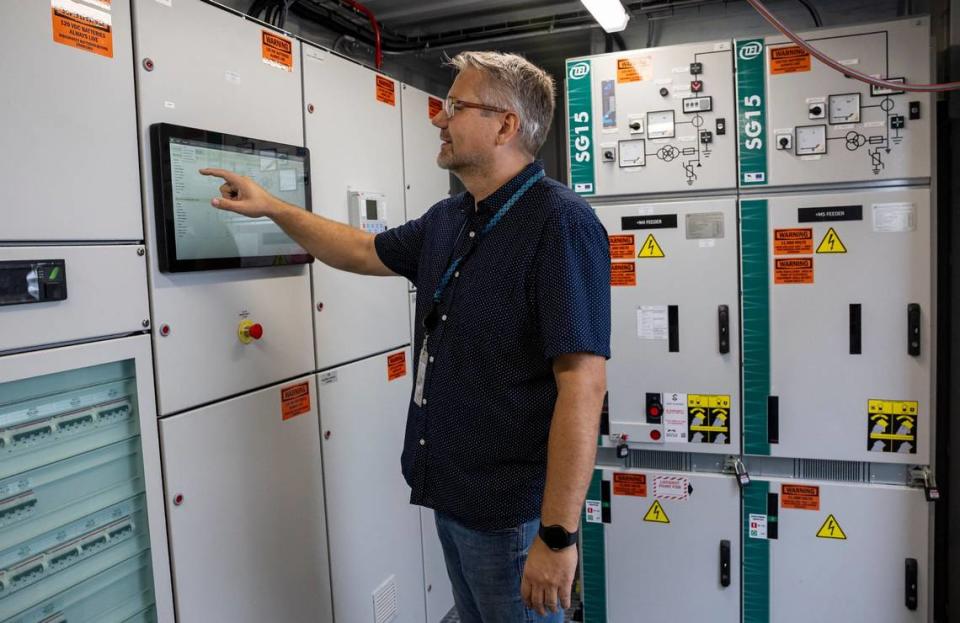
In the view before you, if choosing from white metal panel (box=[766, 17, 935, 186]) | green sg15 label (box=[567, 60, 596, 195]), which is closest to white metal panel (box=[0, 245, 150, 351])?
green sg15 label (box=[567, 60, 596, 195])

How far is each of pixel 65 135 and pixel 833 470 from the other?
2.73 meters

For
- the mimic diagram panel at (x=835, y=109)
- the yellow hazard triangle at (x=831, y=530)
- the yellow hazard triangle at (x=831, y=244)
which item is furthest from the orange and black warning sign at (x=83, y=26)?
the yellow hazard triangle at (x=831, y=530)

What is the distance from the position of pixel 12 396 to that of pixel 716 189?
7.69 feet

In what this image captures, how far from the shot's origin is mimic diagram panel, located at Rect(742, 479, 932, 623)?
2484mm

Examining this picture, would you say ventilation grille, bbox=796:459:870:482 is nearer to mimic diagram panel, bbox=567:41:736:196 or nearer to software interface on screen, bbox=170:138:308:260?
mimic diagram panel, bbox=567:41:736:196

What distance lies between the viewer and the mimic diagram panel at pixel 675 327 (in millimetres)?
2590

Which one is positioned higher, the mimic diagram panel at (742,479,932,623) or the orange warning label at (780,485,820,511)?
the orange warning label at (780,485,820,511)

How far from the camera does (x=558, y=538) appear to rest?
137 cm

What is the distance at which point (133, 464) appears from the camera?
1580mm

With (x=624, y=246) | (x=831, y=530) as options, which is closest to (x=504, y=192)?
(x=624, y=246)

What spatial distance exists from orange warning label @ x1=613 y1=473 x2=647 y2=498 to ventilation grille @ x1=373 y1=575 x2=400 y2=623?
100 cm

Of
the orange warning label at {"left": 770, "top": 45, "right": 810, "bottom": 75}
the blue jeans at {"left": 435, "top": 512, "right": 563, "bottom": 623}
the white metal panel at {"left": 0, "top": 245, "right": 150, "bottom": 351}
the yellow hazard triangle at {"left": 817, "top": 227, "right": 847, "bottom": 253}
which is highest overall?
the orange warning label at {"left": 770, "top": 45, "right": 810, "bottom": 75}

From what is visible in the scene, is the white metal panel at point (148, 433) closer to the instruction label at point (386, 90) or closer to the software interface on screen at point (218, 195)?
the software interface on screen at point (218, 195)

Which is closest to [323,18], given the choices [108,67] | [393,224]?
[393,224]
